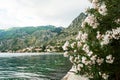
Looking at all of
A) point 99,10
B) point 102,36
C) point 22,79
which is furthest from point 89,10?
point 22,79

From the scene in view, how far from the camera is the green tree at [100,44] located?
12625mm

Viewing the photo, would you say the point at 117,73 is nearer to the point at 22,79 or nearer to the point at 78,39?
the point at 78,39

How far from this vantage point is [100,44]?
1266 cm

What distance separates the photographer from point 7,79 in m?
65.8

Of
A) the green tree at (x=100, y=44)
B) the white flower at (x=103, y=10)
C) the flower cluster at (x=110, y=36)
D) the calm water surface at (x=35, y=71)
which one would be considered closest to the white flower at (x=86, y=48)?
the green tree at (x=100, y=44)

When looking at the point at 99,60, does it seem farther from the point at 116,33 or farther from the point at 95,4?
the point at 95,4

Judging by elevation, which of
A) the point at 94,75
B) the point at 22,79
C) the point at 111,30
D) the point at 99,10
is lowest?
the point at 22,79

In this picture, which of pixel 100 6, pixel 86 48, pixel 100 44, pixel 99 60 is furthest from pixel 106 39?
pixel 100 6

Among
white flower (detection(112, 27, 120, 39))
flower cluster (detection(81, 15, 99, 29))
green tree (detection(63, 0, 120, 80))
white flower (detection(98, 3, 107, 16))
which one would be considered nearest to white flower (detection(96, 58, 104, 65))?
green tree (detection(63, 0, 120, 80))

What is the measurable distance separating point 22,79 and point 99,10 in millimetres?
53213

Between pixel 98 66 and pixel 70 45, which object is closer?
pixel 98 66

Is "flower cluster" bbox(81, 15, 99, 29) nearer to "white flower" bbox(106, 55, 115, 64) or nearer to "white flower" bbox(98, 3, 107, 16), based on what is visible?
"white flower" bbox(98, 3, 107, 16)

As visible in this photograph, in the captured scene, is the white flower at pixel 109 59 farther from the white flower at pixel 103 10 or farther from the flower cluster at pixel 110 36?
the white flower at pixel 103 10

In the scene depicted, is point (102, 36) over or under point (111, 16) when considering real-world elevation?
under
